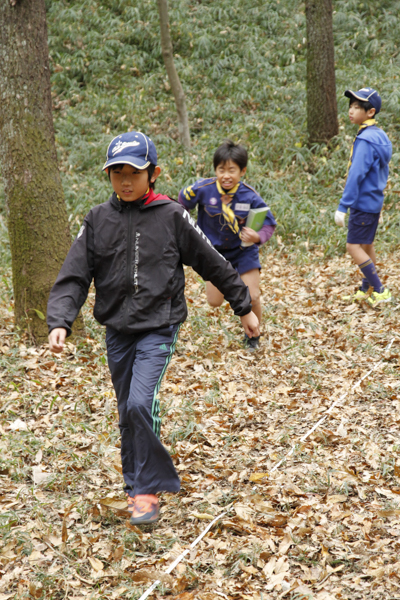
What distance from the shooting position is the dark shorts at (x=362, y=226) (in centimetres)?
664

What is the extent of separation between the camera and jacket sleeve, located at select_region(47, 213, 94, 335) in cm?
302

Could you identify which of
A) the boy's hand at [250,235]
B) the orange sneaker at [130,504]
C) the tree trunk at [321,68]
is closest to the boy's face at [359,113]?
the boy's hand at [250,235]

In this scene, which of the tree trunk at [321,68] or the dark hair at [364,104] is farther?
the tree trunk at [321,68]

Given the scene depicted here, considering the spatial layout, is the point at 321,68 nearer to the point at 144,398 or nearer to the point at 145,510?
the point at 144,398

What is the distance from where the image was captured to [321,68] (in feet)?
37.2

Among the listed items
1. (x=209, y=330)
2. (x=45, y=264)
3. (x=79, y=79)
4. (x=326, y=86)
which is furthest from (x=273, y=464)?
(x=79, y=79)

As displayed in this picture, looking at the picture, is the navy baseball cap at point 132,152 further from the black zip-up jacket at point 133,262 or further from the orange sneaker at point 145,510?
the orange sneaker at point 145,510

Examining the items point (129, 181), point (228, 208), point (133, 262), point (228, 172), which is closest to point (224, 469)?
point (133, 262)

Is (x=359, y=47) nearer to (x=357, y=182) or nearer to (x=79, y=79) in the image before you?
(x=79, y=79)

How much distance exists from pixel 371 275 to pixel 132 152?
4307 millimetres

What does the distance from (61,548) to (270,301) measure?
15.2 feet

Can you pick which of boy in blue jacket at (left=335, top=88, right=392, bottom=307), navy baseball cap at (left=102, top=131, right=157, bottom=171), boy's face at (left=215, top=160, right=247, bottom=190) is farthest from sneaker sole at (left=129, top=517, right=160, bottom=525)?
boy in blue jacket at (left=335, top=88, right=392, bottom=307)

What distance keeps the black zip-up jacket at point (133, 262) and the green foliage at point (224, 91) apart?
231 inches

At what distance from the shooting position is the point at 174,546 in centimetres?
312
